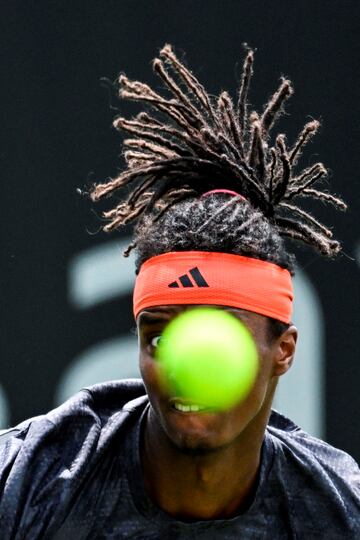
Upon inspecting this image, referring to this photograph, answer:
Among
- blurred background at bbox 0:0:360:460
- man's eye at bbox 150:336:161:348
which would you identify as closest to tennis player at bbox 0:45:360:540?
man's eye at bbox 150:336:161:348

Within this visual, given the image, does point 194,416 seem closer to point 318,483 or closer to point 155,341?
point 155,341

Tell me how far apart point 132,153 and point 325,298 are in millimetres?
1037

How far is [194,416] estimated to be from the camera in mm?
1947

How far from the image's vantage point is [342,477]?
221 cm

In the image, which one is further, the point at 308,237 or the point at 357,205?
the point at 357,205

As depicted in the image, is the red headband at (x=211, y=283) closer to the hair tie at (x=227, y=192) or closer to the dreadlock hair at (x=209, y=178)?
the dreadlock hair at (x=209, y=178)

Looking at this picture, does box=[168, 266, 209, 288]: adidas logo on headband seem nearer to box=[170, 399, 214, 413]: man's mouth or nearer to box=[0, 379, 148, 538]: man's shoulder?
box=[170, 399, 214, 413]: man's mouth

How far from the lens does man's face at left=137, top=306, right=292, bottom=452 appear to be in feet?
6.41

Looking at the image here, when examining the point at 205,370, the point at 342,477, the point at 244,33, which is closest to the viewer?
the point at 205,370

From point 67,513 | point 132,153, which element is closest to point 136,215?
point 132,153

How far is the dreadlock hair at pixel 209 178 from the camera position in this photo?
2100 mm

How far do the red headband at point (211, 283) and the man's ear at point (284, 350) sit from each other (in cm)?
4

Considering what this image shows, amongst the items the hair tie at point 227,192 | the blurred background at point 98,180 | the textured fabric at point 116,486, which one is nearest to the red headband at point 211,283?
the hair tie at point 227,192

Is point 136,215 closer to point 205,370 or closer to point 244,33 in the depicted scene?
point 205,370
